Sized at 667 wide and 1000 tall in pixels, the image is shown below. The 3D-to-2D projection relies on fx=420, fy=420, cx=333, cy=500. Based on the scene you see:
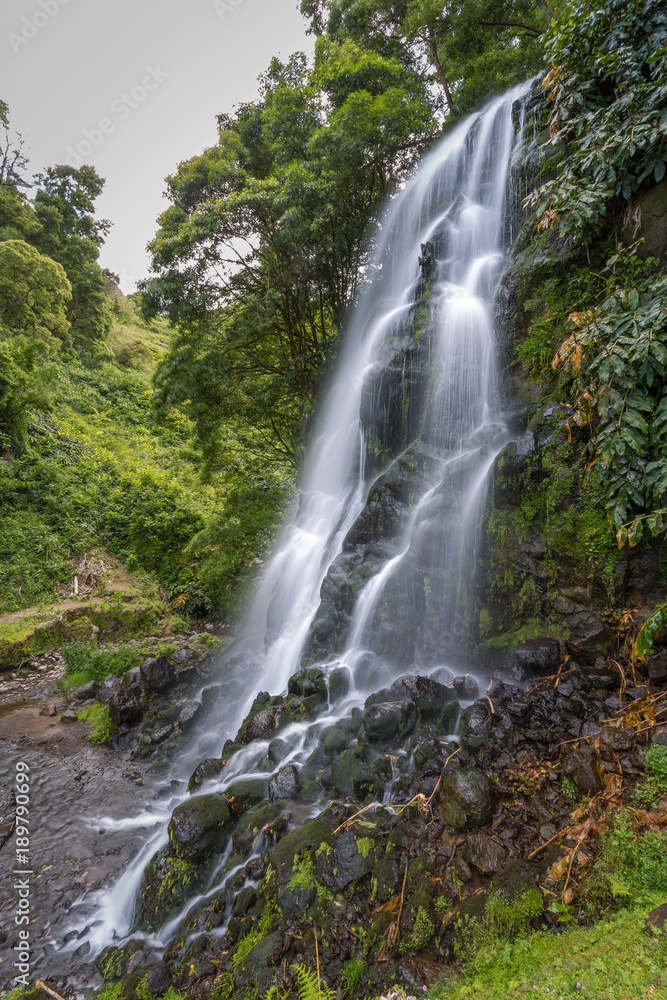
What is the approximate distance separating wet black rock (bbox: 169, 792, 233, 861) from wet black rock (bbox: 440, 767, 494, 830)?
104 inches

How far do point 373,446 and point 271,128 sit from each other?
928cm

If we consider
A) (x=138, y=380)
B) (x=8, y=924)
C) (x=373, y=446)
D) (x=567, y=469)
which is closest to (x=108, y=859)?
(x=8, y=924)

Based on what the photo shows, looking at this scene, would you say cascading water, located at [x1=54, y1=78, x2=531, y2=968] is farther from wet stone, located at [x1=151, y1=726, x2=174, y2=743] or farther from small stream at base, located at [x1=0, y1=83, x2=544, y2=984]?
wet stone, located at [x1=151, y1=726, x2=174, y2=743]

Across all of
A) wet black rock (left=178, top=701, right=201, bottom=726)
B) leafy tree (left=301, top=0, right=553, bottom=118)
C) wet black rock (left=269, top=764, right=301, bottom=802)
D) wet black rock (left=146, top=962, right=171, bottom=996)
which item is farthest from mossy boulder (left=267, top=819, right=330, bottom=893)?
leafy tree (left=301, top=0, right=553, bottom=118)

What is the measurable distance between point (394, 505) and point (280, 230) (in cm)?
735

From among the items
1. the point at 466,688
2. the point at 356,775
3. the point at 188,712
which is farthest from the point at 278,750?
the point at 188,712

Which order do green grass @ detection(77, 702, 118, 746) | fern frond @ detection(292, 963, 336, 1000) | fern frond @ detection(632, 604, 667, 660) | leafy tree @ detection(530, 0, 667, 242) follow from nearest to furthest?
fern frond @ detection(292, 963, 336, 1000), fern frond @ detection(632, 604, 667, 660), leafy tree @ detection(530, 0, 667, 242), green grass @ detection(77, 702, 118, 746)

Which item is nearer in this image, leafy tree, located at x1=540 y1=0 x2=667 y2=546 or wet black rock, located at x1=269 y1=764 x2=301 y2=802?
leafy tree, located at x1=540 y1=0 x2=667 y2=546

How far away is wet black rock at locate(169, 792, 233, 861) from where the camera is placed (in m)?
4.51

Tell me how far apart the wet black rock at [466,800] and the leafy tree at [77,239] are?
28.0m

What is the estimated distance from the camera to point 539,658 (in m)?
4.75

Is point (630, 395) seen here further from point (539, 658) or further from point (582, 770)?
point (582, 770)

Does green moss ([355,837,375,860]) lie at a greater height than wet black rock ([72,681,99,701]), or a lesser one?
greater

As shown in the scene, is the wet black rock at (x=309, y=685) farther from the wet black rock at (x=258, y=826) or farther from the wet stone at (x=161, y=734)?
the wet stone at (x=161, y=734)
